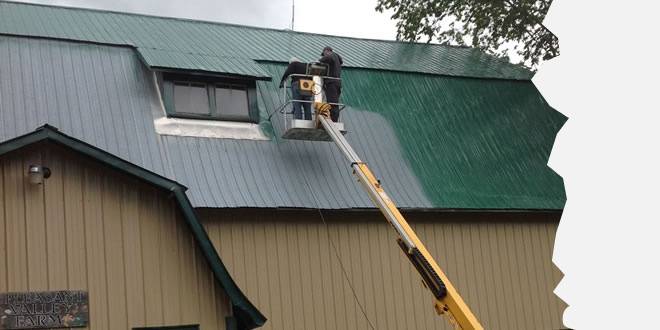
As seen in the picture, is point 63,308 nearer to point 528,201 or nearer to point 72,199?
point 72,199

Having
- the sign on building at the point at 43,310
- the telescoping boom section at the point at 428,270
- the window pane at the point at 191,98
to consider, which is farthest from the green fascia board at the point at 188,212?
the window pane at the point at 191,98

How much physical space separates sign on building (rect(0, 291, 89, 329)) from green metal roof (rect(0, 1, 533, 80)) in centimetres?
638

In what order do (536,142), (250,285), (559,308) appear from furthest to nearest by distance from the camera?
(536,142) → (559,308) → (250,285)

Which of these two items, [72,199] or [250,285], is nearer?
[72,199]

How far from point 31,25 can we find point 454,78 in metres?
10.5

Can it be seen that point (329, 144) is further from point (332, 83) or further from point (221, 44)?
point (221, 44)

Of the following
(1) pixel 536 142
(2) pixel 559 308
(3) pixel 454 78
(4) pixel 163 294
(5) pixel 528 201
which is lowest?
(2) pixel 559 308

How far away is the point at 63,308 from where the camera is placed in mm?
12219

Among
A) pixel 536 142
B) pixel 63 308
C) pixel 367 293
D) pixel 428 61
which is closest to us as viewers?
pixel 63 308

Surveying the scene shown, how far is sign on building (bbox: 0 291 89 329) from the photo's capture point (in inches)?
473

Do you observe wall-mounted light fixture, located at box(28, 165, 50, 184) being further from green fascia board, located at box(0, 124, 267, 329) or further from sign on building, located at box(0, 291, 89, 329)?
sign on building, located at box(0, 291, 89, 329)

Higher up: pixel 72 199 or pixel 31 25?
pixel 31 25

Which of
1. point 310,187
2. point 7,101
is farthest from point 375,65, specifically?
point 7,101

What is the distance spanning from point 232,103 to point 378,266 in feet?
15.3
